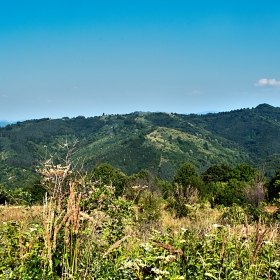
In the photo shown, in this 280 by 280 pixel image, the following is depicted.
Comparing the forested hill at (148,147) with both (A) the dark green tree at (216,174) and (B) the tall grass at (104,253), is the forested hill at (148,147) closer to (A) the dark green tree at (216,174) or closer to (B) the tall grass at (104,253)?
(A) the dark green tree at (216,174)

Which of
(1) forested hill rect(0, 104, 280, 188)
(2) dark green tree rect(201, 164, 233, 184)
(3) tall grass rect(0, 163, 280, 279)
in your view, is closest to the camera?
(3) tall grass rect(0, 163, 280, 279)

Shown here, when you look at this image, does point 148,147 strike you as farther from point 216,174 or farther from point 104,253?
point 104,253

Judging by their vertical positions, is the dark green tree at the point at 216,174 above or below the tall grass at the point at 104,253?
below

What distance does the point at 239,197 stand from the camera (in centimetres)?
1812

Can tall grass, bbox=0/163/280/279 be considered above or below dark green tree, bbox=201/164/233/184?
above

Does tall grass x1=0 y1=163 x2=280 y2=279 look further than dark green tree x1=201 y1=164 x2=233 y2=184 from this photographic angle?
No

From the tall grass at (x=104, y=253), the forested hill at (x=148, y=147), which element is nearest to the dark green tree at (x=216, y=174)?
the tall grass at (x=104, y=253)

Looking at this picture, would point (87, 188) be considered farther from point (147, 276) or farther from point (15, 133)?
point (15, 133)

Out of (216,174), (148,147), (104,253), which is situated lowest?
(216,174)

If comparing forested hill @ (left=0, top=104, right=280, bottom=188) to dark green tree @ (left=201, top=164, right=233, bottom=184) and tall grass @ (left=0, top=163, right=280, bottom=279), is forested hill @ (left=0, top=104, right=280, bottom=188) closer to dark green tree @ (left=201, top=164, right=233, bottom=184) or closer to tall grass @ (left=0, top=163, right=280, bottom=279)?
dark green tree @ (left=201, top=164, right=233, bottom=184)

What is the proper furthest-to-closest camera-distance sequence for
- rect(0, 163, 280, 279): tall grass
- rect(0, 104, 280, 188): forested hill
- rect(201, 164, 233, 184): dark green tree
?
rect(0, 104, 280, 188): forested hill
rect(201, 164, 233, 184): dark green tree
rect(0, 163, 280, 279): tall grass

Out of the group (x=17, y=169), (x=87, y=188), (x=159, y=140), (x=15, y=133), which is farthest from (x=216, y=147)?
(x=87, y=188)

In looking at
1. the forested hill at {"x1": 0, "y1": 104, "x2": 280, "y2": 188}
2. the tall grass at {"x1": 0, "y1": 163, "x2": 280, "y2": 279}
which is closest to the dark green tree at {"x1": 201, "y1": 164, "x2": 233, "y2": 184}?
the tall grass at {"x1": 0, "y1": 163, "x2": 280, "y2": 279}

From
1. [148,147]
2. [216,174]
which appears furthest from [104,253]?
[148,147]
